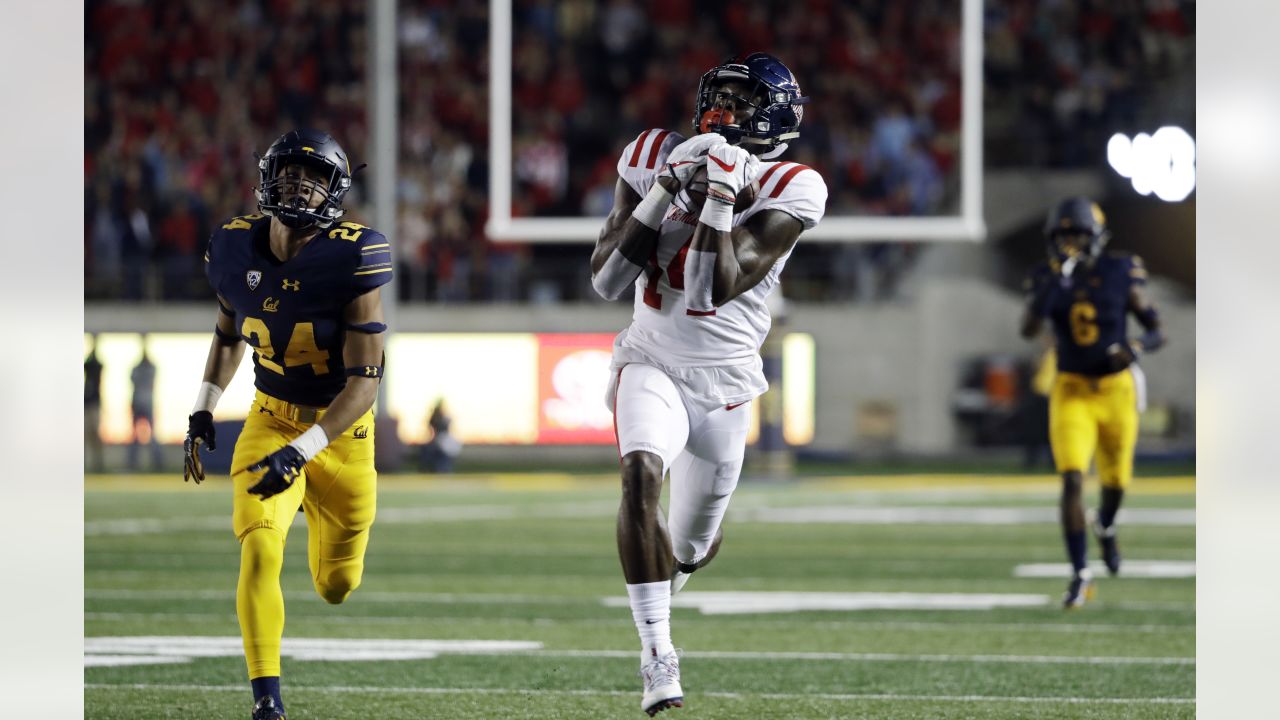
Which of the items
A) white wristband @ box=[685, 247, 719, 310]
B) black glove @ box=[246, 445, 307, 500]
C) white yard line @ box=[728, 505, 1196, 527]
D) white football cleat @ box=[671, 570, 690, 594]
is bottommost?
white yard line @ box=[728, 505, 1196, 527]

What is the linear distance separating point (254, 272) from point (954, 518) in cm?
916

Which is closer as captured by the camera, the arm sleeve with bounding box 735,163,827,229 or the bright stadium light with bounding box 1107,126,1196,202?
the arm sleeve with bounding box 735,163,827,229

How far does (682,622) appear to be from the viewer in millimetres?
7957

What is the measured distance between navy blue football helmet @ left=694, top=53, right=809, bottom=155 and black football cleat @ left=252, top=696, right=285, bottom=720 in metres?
1.89

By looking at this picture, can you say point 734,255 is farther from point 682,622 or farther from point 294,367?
point 682,622

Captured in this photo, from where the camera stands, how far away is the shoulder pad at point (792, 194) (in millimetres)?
5094

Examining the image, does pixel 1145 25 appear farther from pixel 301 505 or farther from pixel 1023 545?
pixel 301 505

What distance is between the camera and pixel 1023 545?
37.9 ft

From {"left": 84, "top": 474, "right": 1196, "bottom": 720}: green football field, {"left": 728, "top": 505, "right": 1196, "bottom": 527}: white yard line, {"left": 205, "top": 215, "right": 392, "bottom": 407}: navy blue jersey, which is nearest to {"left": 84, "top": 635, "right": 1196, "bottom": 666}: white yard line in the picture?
{"left": 84, "top": 474, "right": 1196, "bottom": 720}: green football field

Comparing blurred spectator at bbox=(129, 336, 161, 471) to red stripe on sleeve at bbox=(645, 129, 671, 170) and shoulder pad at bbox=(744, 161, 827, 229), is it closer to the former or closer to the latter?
red stripe on sleeve at bbox=(645, 129, 671, 170)

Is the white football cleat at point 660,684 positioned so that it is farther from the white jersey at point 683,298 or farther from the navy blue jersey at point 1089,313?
the navy blue jersey at point 1089,313

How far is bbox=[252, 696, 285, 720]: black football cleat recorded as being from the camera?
4.85 m

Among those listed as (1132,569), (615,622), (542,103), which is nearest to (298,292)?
(615,622)
